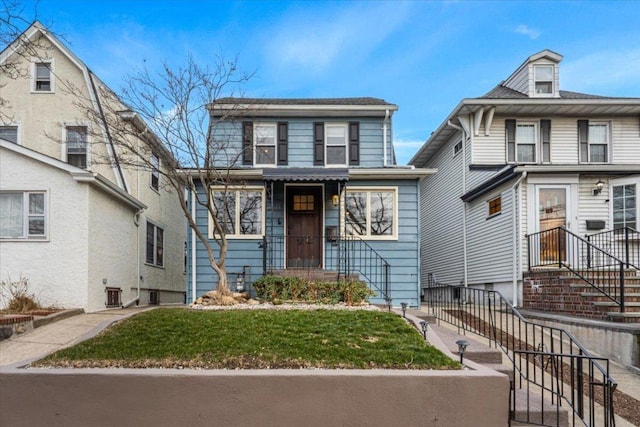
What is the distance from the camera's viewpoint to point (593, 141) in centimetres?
1399

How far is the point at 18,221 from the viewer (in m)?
9.78

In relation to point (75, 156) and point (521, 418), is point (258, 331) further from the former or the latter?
point (75, 156)

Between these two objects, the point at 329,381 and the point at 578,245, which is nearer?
the point at 329,381

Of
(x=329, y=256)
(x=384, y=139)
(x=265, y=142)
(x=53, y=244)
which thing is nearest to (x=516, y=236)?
(x=384, y=139)

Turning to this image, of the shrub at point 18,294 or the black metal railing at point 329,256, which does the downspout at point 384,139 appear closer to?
the black metal railing at point 329,256

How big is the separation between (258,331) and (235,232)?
19.9 feet

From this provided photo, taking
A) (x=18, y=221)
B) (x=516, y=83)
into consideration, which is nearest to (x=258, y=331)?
(x=18, y=221)

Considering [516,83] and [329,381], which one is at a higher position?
[516,83]

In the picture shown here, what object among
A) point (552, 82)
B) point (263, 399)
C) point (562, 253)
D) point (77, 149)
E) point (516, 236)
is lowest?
point (263, 399)

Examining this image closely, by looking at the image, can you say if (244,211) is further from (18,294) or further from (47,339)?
(47,339)

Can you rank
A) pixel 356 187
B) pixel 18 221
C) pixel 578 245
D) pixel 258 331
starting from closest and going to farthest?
pixel 258 331 → pixel 18 221 → pixel 578 245 → pixel 356 187

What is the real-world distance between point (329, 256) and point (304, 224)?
119 centimetres

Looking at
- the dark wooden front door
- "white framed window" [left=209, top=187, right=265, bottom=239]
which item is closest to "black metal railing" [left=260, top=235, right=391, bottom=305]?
the dark wooden front door

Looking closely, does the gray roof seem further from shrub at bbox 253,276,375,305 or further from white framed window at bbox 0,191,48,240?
shrub at bbox 253,276,375,305
